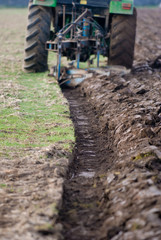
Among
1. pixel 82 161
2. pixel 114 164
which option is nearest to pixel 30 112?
pixel 82 161

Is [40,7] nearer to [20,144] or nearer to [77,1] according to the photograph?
[77,1]

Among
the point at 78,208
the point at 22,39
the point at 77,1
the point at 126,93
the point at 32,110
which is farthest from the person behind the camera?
the point at 22,39

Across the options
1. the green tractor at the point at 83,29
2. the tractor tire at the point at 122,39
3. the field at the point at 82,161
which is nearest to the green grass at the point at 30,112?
the field at the point at 82,161

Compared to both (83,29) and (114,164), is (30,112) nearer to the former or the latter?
(114,164)

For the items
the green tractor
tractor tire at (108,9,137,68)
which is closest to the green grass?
the green tractor

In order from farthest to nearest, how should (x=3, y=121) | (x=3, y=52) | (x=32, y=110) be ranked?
1. (x=3, y=52)
2. (x=32, y=110)
3. (x=3, y=121)

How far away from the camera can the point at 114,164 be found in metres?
5.07

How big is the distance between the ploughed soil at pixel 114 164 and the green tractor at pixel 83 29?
139 cm

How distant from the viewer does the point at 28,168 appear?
185 inches

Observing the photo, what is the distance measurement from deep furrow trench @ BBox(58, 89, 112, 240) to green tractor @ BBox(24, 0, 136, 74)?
11.0ft

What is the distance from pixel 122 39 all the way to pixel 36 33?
2335 millimetres

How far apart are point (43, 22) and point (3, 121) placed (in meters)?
4.84

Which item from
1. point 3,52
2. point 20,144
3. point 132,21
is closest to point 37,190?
point 20,144

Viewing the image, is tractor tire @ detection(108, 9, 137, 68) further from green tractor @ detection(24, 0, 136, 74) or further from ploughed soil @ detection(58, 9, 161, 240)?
ploughed soil @ detection(58, 9, 161, 240)
